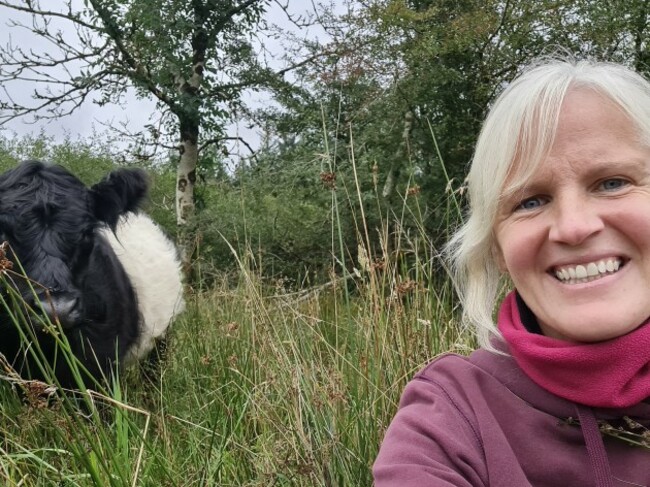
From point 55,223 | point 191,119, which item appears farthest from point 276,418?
point 191,119

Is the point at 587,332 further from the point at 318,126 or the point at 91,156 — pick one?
the point at 91,156

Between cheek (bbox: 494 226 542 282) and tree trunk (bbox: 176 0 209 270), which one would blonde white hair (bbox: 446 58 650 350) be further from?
tree trunk (bbox: 176 0 209 270)

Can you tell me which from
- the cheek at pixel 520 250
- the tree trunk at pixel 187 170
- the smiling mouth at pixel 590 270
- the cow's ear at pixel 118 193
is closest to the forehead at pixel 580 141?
the cheek at pixel 520 250

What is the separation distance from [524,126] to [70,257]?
129 inches

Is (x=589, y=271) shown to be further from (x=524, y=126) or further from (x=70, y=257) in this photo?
(x=70, y=257)

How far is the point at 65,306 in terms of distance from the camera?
3.84 meters

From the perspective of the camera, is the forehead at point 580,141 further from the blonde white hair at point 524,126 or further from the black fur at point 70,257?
the black fur at point 70,257

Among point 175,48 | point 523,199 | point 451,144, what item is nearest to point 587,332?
point 523,199

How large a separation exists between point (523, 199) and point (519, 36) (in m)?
7.54

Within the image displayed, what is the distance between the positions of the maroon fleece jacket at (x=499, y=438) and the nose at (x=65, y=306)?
8.38ft

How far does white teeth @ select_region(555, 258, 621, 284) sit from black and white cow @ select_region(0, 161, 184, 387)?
Answer: 2.51m

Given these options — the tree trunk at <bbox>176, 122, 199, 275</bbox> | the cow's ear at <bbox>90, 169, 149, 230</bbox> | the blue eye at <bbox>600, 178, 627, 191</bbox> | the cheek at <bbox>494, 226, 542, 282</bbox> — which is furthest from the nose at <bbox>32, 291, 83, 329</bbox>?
the tree trunk at <bbox>176, 122, 199, 275</bbox>

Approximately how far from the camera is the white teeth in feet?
5.54

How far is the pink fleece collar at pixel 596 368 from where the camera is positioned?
165 cm
